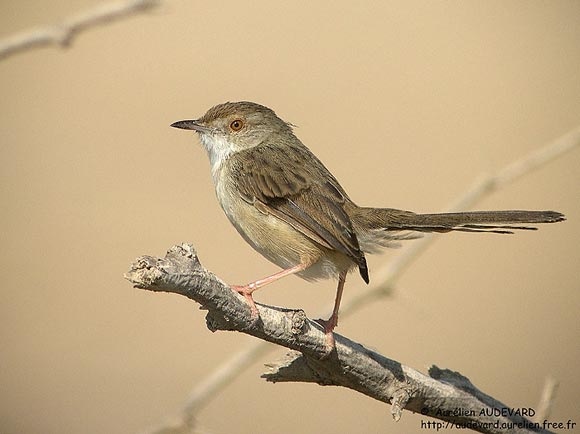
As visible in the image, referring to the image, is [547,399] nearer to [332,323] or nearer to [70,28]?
[332,323]

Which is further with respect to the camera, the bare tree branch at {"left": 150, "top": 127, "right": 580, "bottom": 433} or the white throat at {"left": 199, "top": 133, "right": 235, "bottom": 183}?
the white throat at {"left": 199, "top": 133, "right": 235, "bottom": 183}

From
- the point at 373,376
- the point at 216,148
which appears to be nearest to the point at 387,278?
the point at 373,376

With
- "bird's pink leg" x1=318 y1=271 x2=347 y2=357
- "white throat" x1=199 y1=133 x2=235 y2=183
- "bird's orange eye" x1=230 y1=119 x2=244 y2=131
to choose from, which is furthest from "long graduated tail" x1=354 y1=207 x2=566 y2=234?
"bird's orange eye" x1=230 y1=119 x2=244 y2=131

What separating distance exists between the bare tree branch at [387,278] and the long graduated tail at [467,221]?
244mm

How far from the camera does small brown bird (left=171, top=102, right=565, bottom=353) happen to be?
501cm

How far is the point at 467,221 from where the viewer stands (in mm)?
4949

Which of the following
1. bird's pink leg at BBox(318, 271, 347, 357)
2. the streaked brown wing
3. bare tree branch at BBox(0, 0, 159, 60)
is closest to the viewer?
bare tree branch at BBox(0, 0, 159, 60)

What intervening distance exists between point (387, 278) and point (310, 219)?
62cm

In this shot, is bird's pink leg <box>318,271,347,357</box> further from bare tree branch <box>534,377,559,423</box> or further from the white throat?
the white throat

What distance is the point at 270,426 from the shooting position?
9383 millimetres

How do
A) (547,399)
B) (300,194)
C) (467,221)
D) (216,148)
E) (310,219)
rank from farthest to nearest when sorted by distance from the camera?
(216,148) → (300,194) → (310,219) → (467,221) → (547,399)

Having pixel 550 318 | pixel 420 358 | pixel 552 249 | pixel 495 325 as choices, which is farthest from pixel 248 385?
pixel 552 249

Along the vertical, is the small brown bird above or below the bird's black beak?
below

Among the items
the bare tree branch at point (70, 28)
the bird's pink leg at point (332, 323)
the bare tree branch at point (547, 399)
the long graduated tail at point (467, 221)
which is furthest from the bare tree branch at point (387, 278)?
the bare tree branch at point (70, 28)
